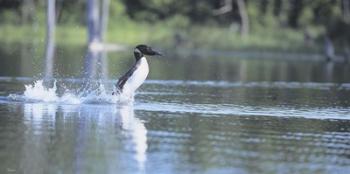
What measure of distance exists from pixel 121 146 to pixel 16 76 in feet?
55.7

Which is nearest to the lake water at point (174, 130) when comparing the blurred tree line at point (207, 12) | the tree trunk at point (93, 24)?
the tree trunk at point (93, 24)

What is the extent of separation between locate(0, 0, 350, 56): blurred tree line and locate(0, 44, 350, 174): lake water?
50.5 meters

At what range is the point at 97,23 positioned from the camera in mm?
65688

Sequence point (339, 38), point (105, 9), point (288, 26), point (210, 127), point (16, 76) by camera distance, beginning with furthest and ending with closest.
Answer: point (288, 26) → point (105, 9) → point (339, 38) → point (16, 76) → point (210, 127)

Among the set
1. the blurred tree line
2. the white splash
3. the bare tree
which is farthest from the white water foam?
the blurred tree line

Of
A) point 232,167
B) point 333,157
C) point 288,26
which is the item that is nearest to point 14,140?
point 232,167

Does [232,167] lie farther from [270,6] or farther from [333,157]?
[270,6]

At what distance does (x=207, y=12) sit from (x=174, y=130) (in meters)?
66.1

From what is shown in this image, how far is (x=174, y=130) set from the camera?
1616cm

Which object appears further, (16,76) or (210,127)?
(16,76)

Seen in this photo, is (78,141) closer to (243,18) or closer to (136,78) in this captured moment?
(136,78)

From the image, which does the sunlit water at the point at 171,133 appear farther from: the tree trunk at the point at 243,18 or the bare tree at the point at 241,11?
the bare tree at the point at 241,11

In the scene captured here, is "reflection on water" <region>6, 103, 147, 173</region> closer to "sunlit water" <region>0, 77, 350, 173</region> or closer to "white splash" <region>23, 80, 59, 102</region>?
"sunlit water" <region>0, 77, 350, 173</region>

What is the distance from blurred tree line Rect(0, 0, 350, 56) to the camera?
260ft
